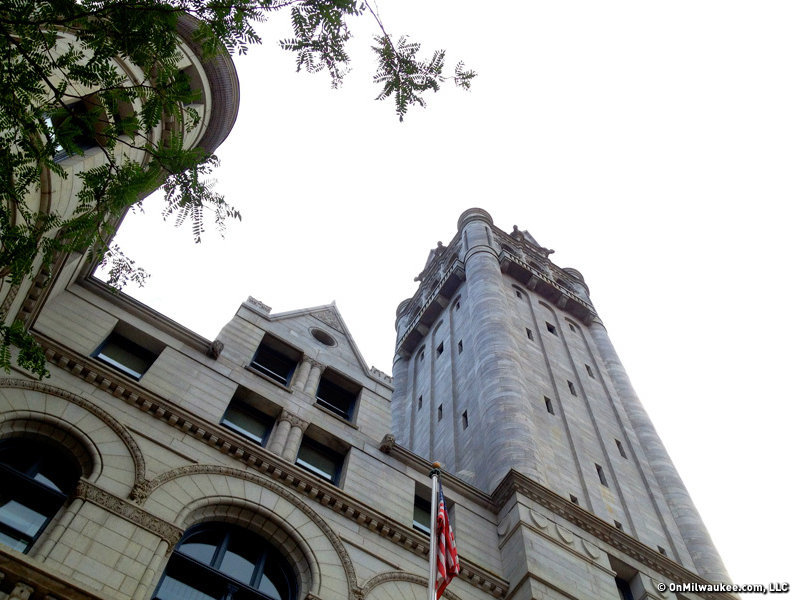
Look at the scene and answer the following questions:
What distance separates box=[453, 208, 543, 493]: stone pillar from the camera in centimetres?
2758

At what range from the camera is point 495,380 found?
33719 millimetres

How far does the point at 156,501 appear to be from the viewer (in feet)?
51.1

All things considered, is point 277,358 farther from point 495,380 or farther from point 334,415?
point 495,380

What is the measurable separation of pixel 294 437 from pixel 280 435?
1.53 feet

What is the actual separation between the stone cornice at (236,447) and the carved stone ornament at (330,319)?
30.7 ft

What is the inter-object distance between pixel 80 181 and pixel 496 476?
1775 cm

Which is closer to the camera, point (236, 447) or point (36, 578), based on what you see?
point (36, 578)

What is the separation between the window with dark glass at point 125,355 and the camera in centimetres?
2017

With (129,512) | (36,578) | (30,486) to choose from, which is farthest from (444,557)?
(30,486)

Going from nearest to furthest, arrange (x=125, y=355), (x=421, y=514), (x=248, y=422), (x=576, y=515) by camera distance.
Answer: (x=125, y=355) → (x=248, y=422) → (x=421, y=514) → (x=576, y=515)

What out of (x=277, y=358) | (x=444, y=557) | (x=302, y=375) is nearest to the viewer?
(x=444, y=557)

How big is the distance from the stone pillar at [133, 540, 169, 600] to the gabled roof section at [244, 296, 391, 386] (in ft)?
39.3

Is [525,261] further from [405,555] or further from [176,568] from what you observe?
[176,568]

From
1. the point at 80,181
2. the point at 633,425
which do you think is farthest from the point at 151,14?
the point at 633,425
